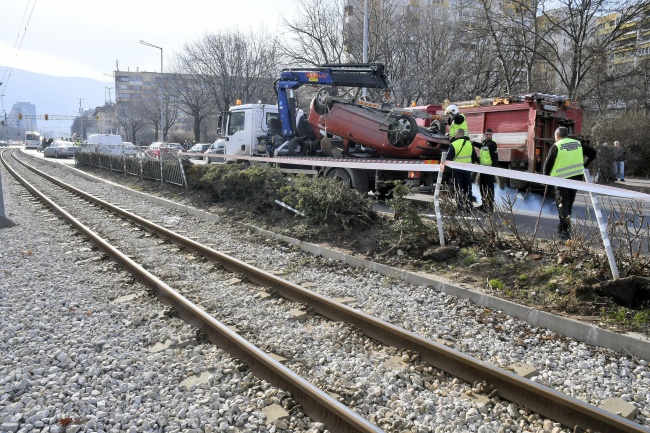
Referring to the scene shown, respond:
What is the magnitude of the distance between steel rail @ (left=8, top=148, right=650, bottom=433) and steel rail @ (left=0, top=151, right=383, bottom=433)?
3.87 feet

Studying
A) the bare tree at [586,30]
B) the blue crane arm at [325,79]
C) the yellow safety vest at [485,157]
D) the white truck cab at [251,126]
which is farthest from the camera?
the bare tree at [586,30]

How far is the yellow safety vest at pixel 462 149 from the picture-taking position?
949 centimetres

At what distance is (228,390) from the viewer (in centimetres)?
403

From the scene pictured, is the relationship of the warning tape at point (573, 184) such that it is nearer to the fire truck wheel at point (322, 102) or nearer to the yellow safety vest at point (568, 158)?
the yellow safety vest at point (568, 158)

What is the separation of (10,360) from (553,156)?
747cm

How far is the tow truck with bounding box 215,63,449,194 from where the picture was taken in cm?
1203

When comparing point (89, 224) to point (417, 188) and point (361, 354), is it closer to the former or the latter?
point (417, 188)

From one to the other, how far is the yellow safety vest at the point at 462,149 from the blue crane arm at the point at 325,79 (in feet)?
14.8

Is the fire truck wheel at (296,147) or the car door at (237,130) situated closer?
the fire truck wheel at (296,147)

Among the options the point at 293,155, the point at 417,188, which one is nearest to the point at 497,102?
the point at 417,188

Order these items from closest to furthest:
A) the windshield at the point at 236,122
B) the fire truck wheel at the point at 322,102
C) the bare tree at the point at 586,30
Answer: the fire truck wheel at the point at 322,102
the windshield at the point at 236,122
the bare tree at the point at 586,30

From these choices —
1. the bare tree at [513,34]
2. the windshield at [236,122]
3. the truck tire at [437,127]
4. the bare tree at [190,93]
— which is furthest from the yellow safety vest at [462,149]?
the bare tree at [190,93]

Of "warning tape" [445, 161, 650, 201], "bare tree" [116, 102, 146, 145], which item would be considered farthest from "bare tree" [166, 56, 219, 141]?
"warning tape" [445, 161, 650, 201]

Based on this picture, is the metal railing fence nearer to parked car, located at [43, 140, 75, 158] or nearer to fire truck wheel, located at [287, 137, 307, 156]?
fire truck wheel, located at [287, 137, 307, 156]
